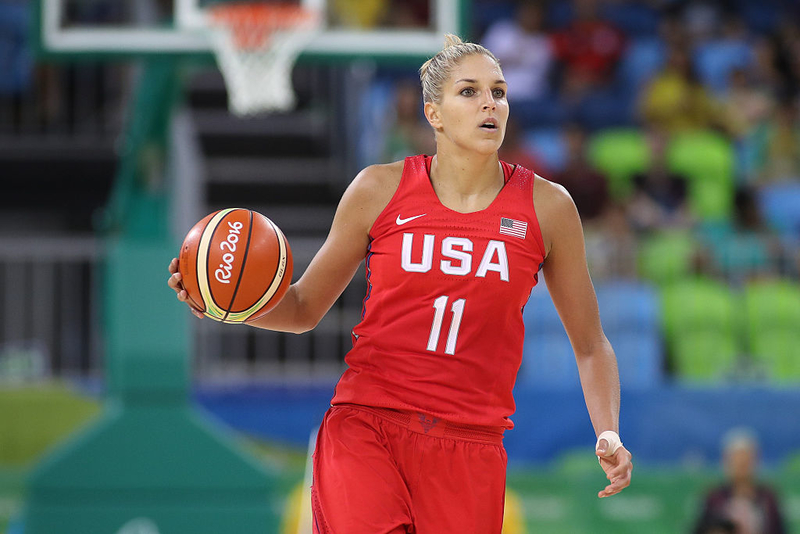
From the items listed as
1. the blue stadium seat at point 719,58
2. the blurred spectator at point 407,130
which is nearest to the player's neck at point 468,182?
the blurred spectator at point 407,130

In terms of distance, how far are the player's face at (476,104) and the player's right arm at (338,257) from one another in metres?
0.26

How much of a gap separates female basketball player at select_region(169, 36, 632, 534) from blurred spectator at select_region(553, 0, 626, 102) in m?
9.99

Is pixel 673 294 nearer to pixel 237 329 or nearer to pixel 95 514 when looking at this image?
pixel 237 329

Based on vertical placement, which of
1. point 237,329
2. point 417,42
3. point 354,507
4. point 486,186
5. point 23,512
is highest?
point 417,42

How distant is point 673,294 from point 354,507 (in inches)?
283

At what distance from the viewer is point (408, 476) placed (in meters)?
3.56

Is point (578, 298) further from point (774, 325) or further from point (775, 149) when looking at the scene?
point (775, 149)

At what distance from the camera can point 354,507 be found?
347cm

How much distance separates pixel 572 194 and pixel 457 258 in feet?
26.0

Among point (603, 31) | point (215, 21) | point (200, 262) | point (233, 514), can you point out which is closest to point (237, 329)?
point (233, 514)

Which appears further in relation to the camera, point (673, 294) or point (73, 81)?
point (73, 81)

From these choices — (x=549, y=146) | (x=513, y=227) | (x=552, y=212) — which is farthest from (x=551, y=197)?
(x=549, y=146)

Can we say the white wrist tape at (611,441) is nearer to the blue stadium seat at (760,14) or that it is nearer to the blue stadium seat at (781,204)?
the blue stadium seat at (781,204)

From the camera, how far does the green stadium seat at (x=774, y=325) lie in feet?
32.9
